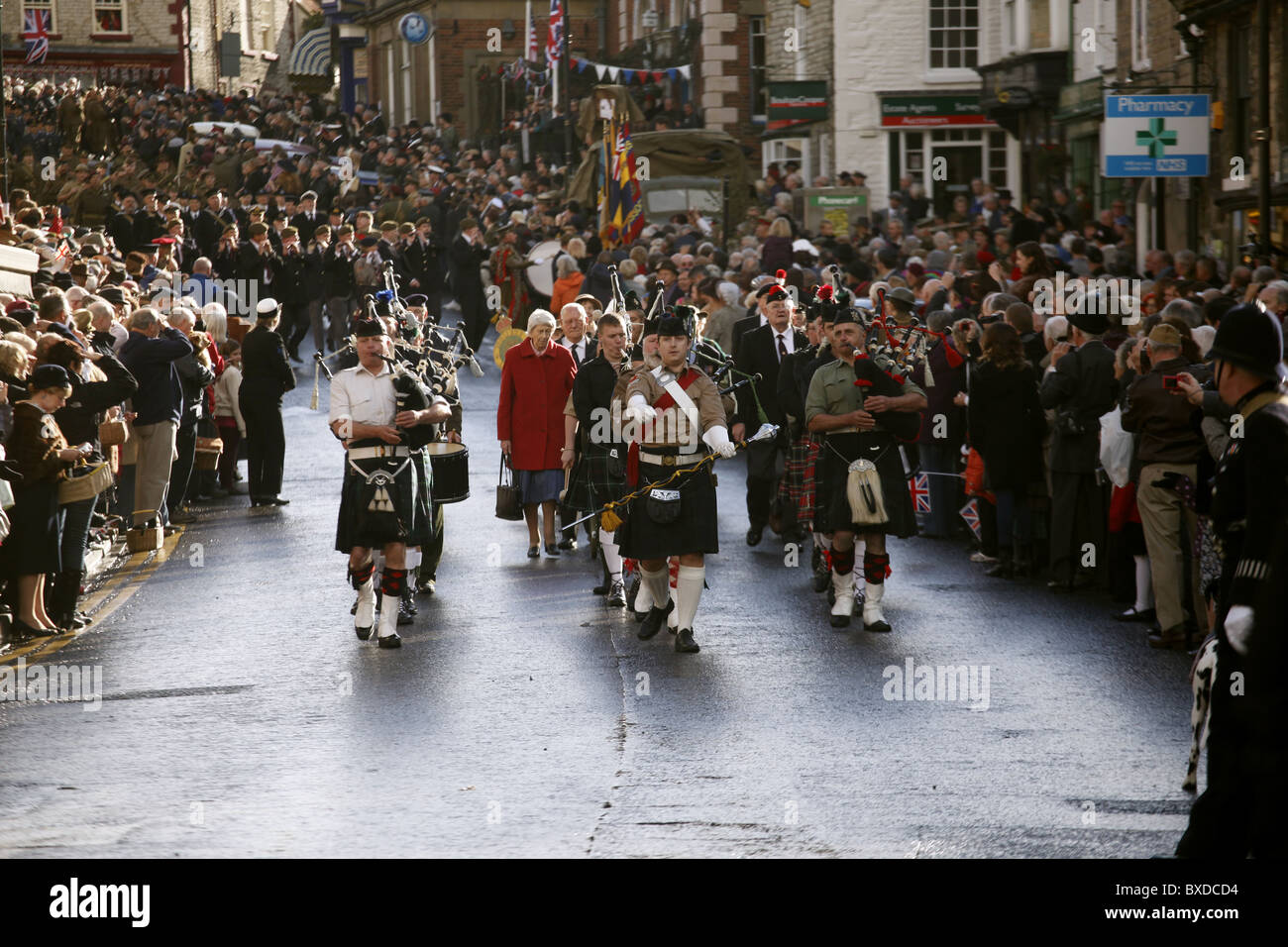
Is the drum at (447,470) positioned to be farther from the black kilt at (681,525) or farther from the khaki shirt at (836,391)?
the khaki shirt at (836,391)

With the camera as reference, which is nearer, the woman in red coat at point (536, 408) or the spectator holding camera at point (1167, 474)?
the spectator holding camera at point (1167, 474)

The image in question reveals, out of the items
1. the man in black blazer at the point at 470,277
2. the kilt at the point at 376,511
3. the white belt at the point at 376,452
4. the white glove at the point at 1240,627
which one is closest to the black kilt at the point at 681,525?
the kilt at the point at 376,511

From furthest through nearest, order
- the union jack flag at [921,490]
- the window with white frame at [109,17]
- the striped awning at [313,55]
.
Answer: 1. the striped awning at [313,55]
2. the window with white frame at [109,17]
3. the union jack flag at [921,490]

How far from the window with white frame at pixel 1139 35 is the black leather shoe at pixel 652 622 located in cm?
1809

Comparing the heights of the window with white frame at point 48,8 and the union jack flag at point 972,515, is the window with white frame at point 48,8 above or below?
above

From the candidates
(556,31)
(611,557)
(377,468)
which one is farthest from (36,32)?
(377,468)

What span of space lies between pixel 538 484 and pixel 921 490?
3334 mm

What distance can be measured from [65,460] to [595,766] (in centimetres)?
509

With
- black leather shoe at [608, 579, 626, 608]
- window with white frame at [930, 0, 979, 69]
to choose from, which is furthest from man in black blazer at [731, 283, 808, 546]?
window with white frame at [930, 0, 979, 69]

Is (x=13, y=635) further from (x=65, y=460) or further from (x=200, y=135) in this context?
(x=200, y=135)

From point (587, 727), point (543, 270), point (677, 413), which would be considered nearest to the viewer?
point (587, 727)

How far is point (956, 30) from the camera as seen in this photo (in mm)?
38312

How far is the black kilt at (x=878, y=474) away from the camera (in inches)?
460

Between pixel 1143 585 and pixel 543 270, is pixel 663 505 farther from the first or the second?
pixel 543 270
